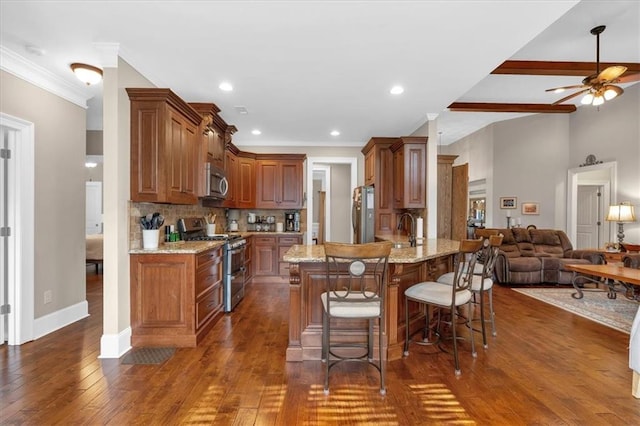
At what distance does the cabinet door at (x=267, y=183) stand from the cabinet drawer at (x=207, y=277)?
244cm

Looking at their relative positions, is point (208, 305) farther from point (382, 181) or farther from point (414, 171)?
point (382, 181)

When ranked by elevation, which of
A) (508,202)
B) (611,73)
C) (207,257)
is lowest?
(207,257)

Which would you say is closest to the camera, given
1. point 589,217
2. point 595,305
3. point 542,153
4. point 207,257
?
point 207,257

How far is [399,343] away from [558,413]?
1.16 meters

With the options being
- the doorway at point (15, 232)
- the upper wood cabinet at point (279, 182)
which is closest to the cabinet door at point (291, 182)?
the upper wood cabinet at point (279, 182)

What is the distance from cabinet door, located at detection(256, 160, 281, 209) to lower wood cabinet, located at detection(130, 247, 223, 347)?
3.22m

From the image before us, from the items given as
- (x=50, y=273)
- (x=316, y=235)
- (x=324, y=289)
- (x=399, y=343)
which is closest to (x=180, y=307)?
(x=324, y=289)

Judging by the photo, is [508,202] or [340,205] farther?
[340,205]

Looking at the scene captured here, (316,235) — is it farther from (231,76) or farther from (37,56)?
(37,56)

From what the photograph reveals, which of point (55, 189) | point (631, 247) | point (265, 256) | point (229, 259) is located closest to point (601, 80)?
point (631, 247)

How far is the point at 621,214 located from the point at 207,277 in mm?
6570

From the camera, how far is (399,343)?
293cm

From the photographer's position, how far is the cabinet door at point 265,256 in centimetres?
584

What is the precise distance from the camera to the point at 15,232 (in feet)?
10.2
